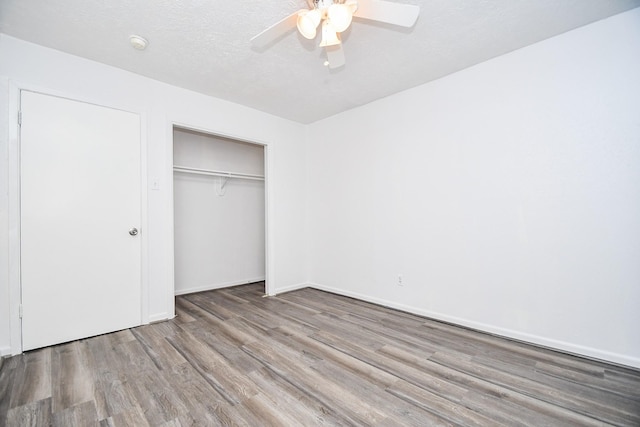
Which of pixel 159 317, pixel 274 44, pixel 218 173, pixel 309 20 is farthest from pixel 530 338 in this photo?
pixel 218 173

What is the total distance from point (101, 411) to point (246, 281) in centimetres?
312

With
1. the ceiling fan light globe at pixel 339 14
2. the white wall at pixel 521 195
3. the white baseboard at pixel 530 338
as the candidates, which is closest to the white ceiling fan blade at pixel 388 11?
the ceiling fan light globe at pixel 339 14

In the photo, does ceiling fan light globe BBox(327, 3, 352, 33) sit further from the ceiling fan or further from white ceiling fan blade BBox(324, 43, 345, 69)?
white ceiling fan blade BBox(324, 43, 345, 69)

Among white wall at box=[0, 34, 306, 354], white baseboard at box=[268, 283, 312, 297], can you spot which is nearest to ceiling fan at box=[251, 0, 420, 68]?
white wall at box=[0, 34, 306, 354]

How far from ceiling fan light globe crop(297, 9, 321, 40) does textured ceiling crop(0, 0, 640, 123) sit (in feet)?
1.24

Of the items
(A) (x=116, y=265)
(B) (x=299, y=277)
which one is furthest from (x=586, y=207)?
(A) (x=116, y=265)

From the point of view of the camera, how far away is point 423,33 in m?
2.22

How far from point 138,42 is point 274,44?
3.67 ft

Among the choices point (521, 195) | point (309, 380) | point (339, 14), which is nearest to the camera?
point (339, 14)

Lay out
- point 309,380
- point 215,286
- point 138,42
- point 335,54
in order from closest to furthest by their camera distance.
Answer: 1. point 309,380
2. point 335,54
3. point 138,42
4. point 215,286

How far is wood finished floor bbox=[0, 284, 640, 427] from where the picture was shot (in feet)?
5.02

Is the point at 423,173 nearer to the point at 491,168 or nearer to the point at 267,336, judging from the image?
the point at 491,168

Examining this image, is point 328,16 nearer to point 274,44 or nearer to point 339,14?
point 339,14

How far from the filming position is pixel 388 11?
161cm
